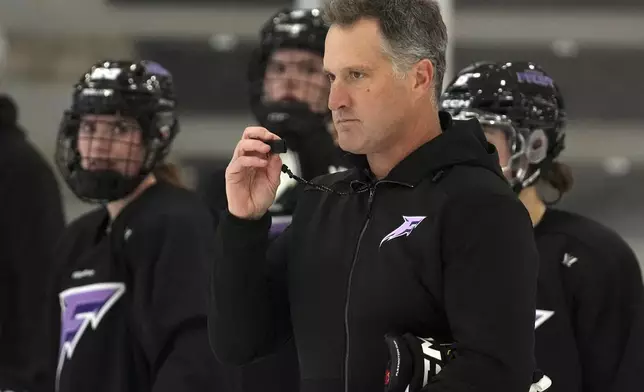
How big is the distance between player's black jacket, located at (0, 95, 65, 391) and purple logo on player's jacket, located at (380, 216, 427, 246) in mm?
1789

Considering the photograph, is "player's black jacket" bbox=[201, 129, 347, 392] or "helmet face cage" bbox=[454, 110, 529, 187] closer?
"helmet face cage" bbox=[454, 110, 529, 187]

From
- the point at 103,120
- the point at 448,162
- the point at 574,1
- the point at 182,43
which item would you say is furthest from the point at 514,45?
the point at 448,162

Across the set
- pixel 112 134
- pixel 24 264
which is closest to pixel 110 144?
pixel 112 134

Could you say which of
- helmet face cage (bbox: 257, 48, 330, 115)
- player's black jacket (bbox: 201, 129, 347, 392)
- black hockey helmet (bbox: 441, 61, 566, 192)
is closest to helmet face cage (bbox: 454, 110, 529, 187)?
black hockey helmet (bbox: 441, 61, 566, 192)

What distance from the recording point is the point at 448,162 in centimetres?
151

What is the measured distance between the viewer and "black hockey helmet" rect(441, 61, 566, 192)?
212cm

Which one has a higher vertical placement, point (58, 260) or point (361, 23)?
point (361, 23)

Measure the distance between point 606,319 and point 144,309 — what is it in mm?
897

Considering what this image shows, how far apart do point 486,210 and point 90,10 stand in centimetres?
454

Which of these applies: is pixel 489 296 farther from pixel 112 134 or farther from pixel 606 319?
pixel 112 134

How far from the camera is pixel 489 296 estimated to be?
4.57ft

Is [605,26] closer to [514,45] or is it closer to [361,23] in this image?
[514,45]

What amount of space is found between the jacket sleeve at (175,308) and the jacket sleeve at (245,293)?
55 centimetres

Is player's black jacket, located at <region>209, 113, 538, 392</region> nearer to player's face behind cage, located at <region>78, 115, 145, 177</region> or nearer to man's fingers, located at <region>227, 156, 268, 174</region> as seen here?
man's fingers, located at <region>227, 156, 268, 174</region>
